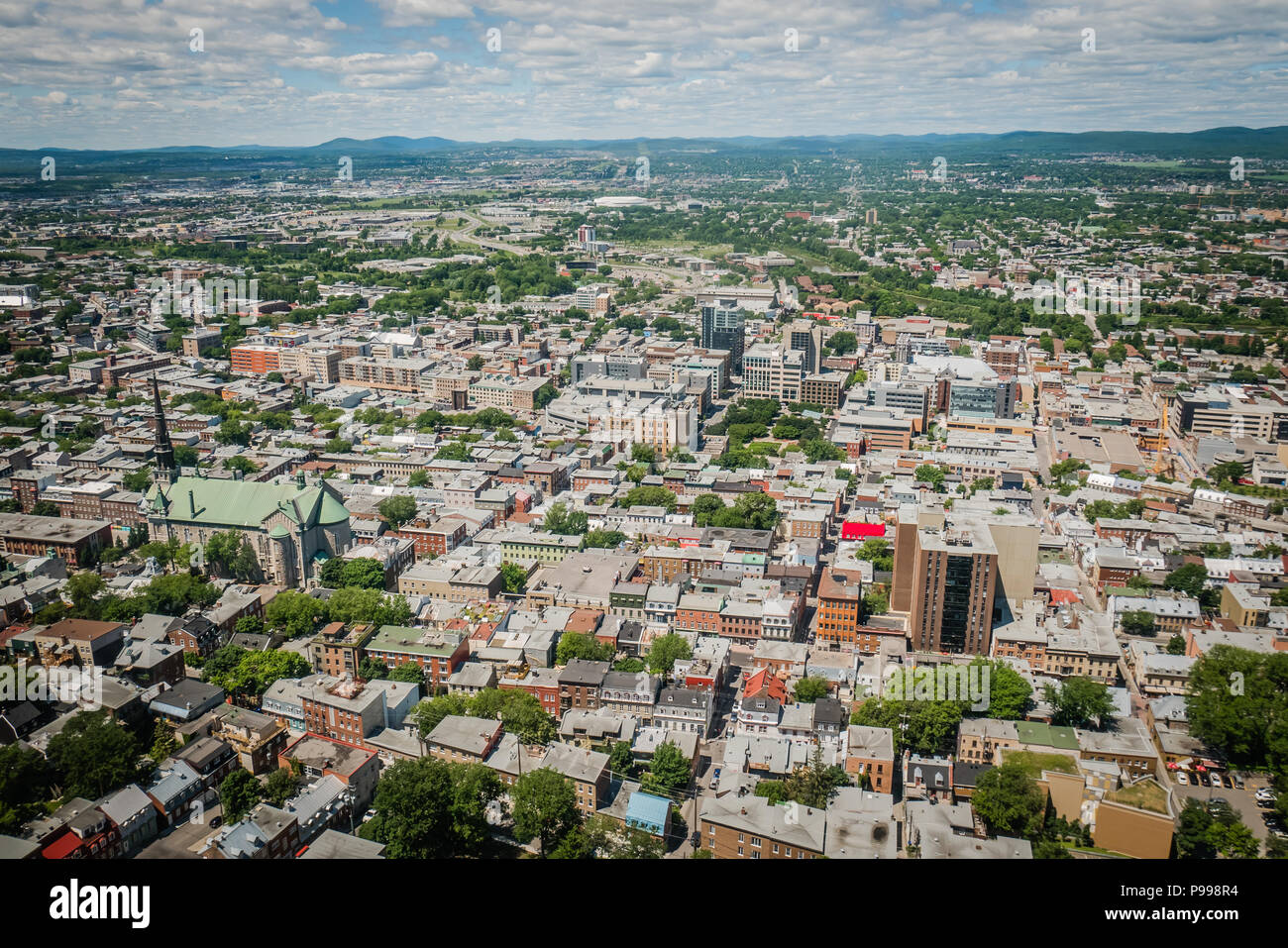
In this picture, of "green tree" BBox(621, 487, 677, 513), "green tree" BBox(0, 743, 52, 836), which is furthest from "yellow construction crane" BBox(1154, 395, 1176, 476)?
"green tree" BBox(0, 743, 52, 836)

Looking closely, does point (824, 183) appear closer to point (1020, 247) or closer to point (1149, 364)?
point (1020, 247)

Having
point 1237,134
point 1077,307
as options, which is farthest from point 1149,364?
point 1237,134

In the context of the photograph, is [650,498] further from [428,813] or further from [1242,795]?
[1242,795]

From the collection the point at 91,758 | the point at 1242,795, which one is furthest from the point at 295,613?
the point at 1242,795

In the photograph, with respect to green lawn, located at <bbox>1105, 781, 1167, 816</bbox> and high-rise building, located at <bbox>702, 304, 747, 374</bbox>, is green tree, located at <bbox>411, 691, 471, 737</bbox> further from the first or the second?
high-rise building, located at <bbox>702, 304, 747, 374</bbox>

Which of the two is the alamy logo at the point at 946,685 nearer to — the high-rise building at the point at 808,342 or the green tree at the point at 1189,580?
the green tree at the point at 1189,580
